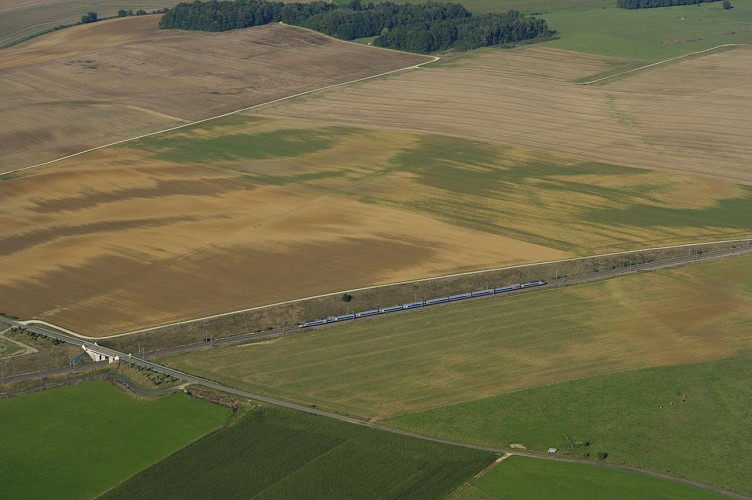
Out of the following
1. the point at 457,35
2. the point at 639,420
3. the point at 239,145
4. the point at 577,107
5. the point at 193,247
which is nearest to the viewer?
the point at 639,420

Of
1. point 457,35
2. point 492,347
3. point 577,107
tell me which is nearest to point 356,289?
point 492,347

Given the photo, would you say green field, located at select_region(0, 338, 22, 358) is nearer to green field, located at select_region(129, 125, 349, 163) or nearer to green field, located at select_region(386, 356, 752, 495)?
green field, located at select_region(386, 356, 752, 495)

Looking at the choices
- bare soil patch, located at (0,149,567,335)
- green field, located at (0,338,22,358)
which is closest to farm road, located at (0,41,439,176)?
Answer: bare soil patch, located at (0,149,567,335)

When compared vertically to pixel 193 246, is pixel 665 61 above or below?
above

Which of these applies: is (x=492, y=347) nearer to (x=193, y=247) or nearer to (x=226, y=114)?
(x=193, y=247)

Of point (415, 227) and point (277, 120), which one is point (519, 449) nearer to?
point (415, 227)

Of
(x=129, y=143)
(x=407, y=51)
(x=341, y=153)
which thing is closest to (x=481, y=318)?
(x=341, y=153)
